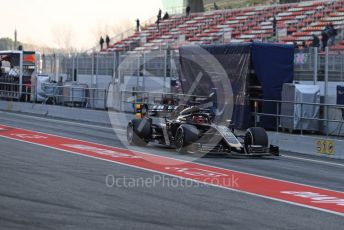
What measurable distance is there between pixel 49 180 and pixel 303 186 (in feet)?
15.1

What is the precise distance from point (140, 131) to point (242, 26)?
96.1 ft

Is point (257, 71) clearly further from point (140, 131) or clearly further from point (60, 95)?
point (60, 95)

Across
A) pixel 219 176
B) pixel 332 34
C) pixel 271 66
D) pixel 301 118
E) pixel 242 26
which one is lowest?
pixel 219 176

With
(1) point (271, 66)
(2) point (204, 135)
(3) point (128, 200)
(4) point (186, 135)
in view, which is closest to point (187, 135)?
(4) point (186, 135)

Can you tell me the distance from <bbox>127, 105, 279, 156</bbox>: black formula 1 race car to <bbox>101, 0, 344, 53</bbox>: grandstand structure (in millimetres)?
16458

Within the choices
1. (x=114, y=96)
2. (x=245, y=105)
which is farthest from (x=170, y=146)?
(x=114, y=96)

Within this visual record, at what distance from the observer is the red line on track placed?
11.6 metres

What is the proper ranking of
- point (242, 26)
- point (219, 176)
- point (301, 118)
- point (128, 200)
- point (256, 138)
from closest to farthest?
point (128, 200) → point (219, 176) → point (256, 138) → point (301, 118) → point (242, 26)

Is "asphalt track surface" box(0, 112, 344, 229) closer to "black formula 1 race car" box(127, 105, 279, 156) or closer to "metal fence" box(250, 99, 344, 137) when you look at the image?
"black formula 1 race car" box(127, 105, 279, 156)

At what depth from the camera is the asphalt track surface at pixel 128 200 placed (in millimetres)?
9023

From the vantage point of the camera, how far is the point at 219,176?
14266 millimetres

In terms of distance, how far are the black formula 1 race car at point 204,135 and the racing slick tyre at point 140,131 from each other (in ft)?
1.32

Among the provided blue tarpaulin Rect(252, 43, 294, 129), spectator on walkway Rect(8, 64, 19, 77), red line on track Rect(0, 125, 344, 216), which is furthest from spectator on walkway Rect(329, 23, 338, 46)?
spectator on walkway Rect(8, 64, 19, 77)

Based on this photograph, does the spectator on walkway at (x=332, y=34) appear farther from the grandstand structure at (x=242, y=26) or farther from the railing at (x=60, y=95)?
the railing at (x=60, y=95)
